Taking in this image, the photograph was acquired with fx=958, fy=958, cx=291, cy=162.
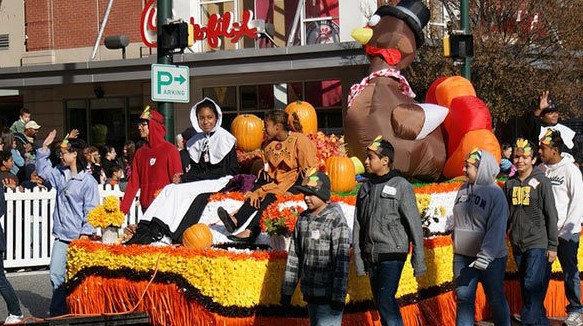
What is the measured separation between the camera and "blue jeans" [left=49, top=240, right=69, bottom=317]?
997 cm

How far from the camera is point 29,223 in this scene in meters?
14.7

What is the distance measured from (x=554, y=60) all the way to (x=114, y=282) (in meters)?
14.1

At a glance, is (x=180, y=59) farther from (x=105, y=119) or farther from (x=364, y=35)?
(x=364, y=35)

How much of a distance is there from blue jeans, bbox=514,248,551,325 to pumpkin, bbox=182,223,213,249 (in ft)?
9.91

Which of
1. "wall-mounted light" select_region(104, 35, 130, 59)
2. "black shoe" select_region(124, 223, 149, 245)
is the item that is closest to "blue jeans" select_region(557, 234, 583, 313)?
"black shoe" select_region(124, 223, 149, 245)

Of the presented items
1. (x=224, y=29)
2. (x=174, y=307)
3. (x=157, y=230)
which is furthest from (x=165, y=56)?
(x=224, y=29)

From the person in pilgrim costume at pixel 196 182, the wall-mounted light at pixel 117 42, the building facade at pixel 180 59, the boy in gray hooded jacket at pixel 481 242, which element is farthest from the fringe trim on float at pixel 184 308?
the wall-mounted light at pixel 117 42

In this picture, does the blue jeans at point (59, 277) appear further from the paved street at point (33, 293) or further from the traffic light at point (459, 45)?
the traffic light at point (459, 45)

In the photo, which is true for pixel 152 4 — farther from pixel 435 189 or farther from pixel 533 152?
pixel 533 152

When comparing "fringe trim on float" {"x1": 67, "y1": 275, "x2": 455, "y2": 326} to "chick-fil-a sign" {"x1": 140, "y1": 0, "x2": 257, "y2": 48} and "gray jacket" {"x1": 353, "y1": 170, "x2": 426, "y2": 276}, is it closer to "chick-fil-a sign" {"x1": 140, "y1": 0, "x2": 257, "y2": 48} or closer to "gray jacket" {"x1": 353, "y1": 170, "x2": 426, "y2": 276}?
"gray jacket" {"x1": 353, "y1": 170, "x2": 426, "y2": 276}

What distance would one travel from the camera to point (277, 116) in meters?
10.0

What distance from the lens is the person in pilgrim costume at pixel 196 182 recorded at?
9.86 meters

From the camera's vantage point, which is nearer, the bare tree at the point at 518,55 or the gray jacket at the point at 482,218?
the gray jacket at the point at 482,218

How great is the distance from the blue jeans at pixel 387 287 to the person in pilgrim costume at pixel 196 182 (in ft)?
9.19
